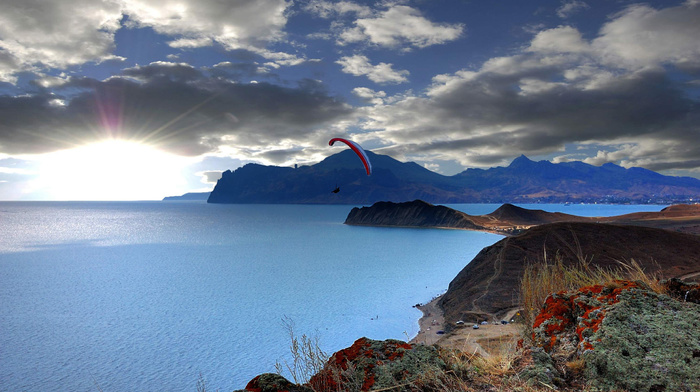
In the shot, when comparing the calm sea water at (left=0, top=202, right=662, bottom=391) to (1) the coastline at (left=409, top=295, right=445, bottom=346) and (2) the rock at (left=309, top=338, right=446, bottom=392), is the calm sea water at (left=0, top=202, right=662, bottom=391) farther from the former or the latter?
(2) the rock at (left=309, top=338, right=446, bottom=392)

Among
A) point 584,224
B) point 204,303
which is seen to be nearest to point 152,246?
point 204,303

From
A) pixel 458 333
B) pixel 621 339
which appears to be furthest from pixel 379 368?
pixel 458 333

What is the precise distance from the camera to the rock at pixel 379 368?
174 inches

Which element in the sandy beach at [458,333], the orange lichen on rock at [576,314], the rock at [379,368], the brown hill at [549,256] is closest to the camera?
the rock at [379,368]

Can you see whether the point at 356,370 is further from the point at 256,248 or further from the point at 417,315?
the point at 256,248

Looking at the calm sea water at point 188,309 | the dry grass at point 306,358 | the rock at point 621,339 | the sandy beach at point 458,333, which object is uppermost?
the rock at point 621,339

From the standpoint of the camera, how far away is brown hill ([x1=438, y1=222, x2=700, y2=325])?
3325cm

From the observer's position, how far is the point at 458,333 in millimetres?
24953

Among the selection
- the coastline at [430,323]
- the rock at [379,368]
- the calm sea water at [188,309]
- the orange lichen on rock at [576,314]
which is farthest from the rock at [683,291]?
the coastline at [430,323]

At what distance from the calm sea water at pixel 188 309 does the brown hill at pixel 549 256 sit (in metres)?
6.39

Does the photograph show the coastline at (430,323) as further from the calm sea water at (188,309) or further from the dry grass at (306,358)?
the dry grass at (306,358)

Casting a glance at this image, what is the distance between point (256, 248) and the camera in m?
94.9

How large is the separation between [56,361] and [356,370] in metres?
35.8

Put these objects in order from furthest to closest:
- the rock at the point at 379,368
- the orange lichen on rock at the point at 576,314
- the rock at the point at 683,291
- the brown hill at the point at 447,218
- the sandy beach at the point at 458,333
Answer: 1. the brown hill at the point at 447,218
2. the sandy beach at the point at 458,333
3. the rock at the point at 683,291
4. the orange lichen on rock at the point at 576,314
5. the rock at the point at 379,368
